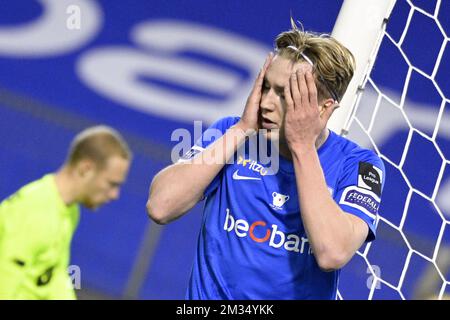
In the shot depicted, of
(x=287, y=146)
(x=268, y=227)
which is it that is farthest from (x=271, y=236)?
(x=287, y=146)

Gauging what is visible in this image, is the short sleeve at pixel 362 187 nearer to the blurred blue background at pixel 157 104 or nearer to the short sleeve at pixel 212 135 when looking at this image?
the short sleeve at pixel 212 135

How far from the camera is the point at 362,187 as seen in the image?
1.99 metres

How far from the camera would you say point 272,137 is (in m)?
2.00

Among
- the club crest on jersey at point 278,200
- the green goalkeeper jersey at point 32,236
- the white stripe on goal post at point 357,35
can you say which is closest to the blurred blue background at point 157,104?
the white stripe on goal post at point 357,35

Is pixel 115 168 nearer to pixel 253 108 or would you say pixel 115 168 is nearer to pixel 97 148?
pixel 97 148

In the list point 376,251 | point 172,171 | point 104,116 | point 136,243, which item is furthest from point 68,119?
point 172,171

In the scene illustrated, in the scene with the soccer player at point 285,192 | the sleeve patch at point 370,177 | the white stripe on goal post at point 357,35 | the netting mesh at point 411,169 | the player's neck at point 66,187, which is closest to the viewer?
the player's neck at point 66,187

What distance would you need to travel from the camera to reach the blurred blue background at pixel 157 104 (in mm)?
4078

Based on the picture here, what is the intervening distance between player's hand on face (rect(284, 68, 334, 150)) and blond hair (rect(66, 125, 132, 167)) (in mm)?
456

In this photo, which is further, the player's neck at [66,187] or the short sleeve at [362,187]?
the short sleeve at [362,187]

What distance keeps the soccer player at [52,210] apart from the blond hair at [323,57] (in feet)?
1.78

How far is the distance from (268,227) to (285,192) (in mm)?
83

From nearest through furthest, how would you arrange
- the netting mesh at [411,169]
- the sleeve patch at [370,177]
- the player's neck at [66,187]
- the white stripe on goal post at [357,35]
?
the player's neck at [66,187]
the sleeve patch at [370,177]
the white stripe on goal post at [357,35]
the netting mesh at [411,169]

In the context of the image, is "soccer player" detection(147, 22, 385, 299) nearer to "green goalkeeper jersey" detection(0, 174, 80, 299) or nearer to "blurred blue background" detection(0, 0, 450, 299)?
"green goalkeeper jersey" detection(0, 174, 80, 299)
